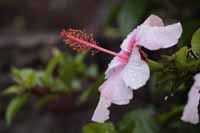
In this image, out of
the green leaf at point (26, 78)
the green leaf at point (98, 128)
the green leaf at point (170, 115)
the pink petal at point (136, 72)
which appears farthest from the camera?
the green leaf at point (26, 78)

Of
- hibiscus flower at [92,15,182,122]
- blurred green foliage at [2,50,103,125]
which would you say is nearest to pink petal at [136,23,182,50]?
hibiscus flower at [92,15,182,122]

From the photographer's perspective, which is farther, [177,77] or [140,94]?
[140,94]

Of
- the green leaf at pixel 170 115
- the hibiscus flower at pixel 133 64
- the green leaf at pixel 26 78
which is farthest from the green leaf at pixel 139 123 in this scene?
the green leaf at pixel 26 78

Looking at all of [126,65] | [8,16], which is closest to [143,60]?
[126,65]

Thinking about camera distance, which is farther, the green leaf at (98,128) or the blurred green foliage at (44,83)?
the blurred green foliage at (44,83)

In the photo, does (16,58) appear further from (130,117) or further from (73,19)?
(130,117)

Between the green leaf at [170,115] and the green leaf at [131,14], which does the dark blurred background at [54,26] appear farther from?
the green leaf at [170,115]

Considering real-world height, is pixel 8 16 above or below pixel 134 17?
below
